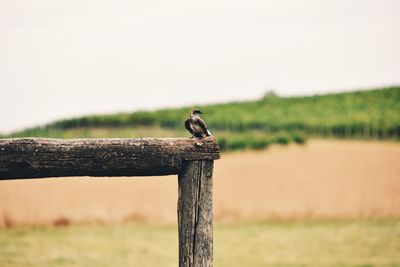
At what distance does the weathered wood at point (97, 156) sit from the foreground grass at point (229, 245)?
6.10m

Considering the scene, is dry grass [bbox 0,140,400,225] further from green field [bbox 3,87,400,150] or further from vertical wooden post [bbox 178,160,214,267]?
vertical wooden post [bbox 178,160,214,267]

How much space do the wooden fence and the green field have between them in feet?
59.8

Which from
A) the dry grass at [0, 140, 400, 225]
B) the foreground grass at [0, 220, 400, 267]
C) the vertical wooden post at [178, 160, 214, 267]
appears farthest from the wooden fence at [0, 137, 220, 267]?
the dry grass at [0, 140, 400, 225]

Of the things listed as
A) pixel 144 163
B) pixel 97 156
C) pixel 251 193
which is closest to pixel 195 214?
pixel 144 163

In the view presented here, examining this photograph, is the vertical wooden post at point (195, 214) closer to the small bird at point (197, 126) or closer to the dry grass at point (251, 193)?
the small bird at point (197, 126)

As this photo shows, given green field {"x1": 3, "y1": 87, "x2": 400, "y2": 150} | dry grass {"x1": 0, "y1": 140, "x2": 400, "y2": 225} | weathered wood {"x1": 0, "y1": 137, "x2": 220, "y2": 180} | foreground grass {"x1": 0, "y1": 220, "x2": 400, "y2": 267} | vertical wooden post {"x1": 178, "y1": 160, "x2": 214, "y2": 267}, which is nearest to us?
weathered wood {"x1": 0, "y1": 137, "x2": 220, "y2": 180}

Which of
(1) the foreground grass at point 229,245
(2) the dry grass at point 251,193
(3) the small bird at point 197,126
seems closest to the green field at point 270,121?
(2) the dry grass at point 251,193

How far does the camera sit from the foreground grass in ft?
31.5

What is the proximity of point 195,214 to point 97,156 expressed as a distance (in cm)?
58

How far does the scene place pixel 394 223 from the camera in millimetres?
12828

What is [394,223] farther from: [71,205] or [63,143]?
[63,143]

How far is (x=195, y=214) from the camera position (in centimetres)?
341

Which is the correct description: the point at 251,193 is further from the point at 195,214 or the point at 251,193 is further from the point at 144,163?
the point at 144,163

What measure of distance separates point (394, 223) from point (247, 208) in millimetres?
2809
